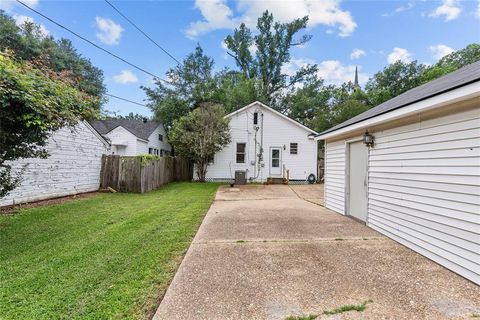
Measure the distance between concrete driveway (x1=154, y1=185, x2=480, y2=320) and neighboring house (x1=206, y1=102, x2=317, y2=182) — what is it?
11.8 meters

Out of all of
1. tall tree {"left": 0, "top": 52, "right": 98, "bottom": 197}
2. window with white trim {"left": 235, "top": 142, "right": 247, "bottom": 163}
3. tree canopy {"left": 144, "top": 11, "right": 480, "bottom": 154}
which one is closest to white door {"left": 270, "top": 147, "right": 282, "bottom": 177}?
window with white trim {"left": 235, "top": 142, "right": 247, "bottom": 163}

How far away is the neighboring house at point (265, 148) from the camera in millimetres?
17109

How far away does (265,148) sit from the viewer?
674 inches

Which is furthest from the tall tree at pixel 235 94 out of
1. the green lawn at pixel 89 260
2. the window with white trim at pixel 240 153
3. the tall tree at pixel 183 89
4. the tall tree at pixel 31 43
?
the green lawn at pixel 89 260

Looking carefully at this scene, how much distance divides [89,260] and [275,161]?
46.8ft

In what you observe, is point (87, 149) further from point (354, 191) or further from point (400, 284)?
point (400, 284)

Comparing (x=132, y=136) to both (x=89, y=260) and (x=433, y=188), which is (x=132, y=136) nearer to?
(x=89, y=260)

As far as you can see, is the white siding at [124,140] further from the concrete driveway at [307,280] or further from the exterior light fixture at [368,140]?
the exterior light fixture at [368,140]

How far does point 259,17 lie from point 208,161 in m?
22.0

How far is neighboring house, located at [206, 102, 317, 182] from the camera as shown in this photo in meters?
17.1

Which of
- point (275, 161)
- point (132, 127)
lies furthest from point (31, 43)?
point (275, 161)

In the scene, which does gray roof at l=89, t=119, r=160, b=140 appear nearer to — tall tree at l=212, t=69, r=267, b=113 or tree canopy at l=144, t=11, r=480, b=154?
tree canopy at l=144, t=11, r=480, b=154

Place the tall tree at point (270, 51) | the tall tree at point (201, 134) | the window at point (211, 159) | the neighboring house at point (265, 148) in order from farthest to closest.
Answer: the tall tree at point (270, 51), the neighboring house at point (265, 148), the window at point (211, 159), the tall tree at point (201, 134)

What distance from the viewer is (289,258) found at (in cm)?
389
